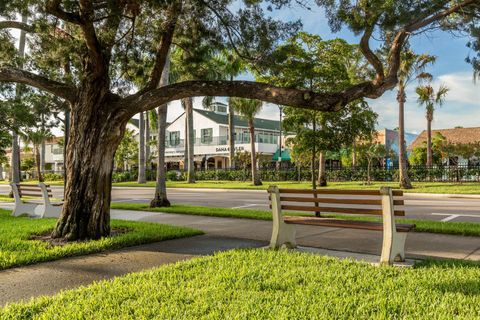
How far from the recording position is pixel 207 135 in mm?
54594

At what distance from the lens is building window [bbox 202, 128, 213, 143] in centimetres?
5381

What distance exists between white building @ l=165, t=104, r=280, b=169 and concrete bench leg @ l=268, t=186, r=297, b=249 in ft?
139

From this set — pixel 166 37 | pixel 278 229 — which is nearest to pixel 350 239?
pixel 278 229

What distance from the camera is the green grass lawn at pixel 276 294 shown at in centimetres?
382

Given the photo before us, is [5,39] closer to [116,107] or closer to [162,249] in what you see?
[116,107]

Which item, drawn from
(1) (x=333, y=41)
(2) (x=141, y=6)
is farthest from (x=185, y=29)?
(1) (x=333, y=41)

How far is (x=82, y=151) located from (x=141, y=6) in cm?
395

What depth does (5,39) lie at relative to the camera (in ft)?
39.4

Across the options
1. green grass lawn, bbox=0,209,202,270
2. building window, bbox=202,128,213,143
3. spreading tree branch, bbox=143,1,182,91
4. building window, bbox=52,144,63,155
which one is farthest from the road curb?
building window, bbox=52,144,63,155

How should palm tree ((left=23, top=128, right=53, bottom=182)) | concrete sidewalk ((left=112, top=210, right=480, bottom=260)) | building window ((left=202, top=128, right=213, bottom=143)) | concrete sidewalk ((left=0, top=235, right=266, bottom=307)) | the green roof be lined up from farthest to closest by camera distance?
the green roof
building window ((left=202, top=128, right=213, bottom=143))
palm tree ((left=23, top=128, right=53, bottom=182))
concrete sidewalk ((left=112, top=210, right=480, bottom=260))
concrete sidewalk ((left=0, top=235, right=266, bottom=307))

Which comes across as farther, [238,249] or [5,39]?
[5,39]

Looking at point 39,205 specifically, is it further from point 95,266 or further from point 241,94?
point 241,94

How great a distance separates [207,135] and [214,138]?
1851mm

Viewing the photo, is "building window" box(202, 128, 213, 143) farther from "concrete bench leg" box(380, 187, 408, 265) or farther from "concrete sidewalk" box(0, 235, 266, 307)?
"concrete bench leg" box(380, 187, 408, 265)
